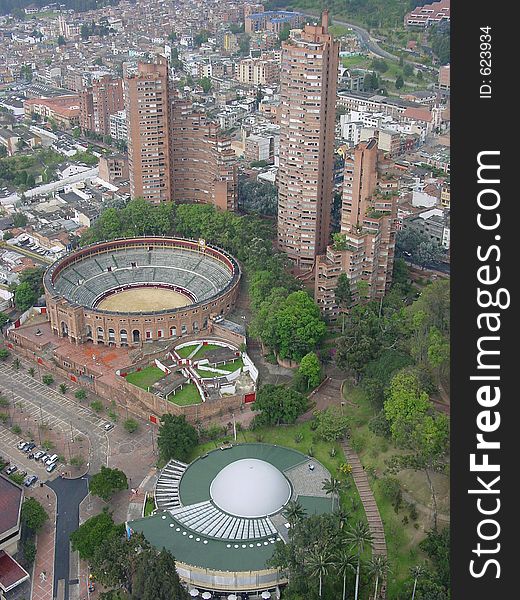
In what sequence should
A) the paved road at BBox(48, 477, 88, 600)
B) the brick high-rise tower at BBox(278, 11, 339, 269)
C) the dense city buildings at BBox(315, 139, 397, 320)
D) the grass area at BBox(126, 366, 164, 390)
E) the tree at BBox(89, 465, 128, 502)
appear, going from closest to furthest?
1. the paved road at BBox(48, 477, 88, 600)
2. the tree at BBox(89, 465, 128, 502)
3. the grass area at BBox(126, 366, 164, 390)
4. the dense city buildings at BBox(315, 139, 397, 320)
5. the brick high-rise tower at BBox(278, 11, 339, 269)

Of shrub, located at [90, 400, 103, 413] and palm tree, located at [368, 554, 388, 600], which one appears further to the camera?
shrub, located at [90, 400, 103, 413]

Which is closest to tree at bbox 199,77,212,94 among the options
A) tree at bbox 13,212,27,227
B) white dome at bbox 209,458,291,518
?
tree at bbox 13,212,27,227

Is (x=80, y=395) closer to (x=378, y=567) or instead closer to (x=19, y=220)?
(x=378, y=567)

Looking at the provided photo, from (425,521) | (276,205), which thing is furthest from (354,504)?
(276,205)

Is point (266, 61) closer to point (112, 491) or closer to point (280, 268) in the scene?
point (280, 268)

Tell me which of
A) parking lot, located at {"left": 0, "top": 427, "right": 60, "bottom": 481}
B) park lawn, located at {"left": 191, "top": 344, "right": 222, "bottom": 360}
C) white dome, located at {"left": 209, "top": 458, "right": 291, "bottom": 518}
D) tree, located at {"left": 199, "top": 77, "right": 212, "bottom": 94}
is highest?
tree, located at {"left": 199, "top": 77, "right": 212, "bottom": 94}

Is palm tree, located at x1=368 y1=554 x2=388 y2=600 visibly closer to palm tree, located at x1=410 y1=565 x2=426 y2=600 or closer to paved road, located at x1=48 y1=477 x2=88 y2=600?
palm tree, located at x1=410 y1=565 x2=426 y2=600

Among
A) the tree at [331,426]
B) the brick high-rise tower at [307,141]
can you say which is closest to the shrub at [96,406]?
the tree at [331,426]
